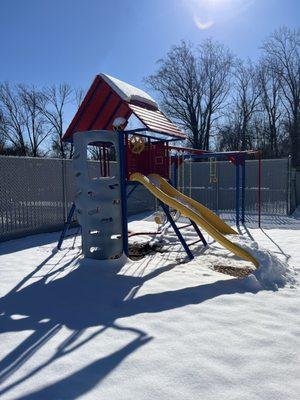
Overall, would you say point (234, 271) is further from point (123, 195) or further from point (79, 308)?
point (79, 308)

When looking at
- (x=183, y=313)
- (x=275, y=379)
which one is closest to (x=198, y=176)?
(x=183, y=313)

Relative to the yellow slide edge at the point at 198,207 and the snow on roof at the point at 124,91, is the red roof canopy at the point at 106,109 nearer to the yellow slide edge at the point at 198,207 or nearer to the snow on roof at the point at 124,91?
the snow on roof at the point at 124,91

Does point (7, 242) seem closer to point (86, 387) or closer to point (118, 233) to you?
point (118, 233)

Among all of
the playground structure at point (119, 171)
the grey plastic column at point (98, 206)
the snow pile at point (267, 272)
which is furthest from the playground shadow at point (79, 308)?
the playground structure at point (119, 171)

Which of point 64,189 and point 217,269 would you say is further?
point 64,189

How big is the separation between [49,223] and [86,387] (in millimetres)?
7981

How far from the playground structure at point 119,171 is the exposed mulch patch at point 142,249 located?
0.61 meters

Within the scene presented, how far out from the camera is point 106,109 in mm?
8062

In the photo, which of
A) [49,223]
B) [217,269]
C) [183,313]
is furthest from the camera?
[49,223]

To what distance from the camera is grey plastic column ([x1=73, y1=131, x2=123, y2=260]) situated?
21.2 ft

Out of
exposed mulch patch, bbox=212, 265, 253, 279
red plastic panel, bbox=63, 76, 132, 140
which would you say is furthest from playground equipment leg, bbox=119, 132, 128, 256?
exposed mulch patch, bbox=212, 265, 253, 279

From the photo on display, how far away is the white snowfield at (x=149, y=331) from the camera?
271cm

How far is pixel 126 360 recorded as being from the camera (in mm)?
3076

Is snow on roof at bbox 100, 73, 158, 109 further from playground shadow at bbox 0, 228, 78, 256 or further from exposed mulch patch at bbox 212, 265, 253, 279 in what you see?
playground shadow at bbox 0, 228, 78, 256
